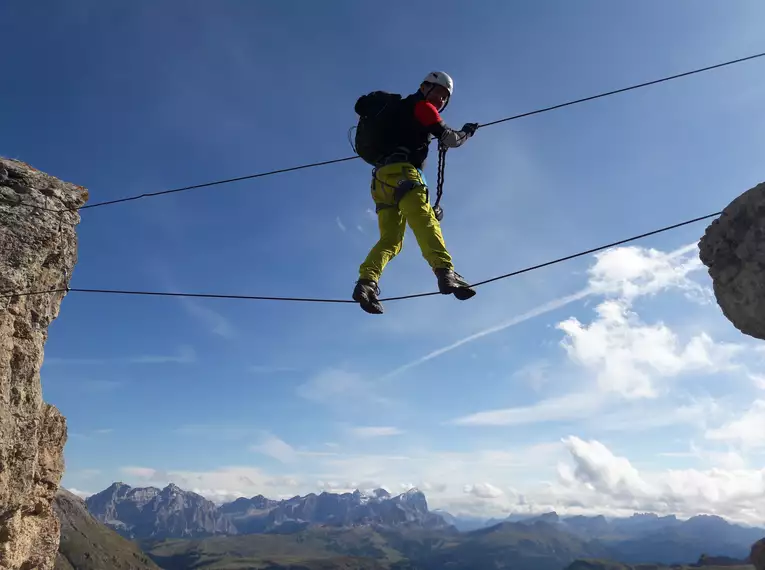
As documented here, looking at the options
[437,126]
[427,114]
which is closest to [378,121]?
[427,114]

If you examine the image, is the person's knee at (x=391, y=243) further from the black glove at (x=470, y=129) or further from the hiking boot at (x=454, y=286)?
the black glove at (x=470, y=129)

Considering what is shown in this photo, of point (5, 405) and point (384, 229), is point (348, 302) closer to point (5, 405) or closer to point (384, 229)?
point (384, 229)

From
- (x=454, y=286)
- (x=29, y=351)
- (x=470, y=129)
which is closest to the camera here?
(x=29, y=351)

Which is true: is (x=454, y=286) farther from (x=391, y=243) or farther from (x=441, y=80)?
(x=441, y=80)

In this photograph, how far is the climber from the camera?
26.3 feet

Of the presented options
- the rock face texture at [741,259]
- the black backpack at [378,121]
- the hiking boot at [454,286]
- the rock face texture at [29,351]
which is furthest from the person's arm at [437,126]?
the rock face texture at [741,259]

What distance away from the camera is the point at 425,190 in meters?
8.45

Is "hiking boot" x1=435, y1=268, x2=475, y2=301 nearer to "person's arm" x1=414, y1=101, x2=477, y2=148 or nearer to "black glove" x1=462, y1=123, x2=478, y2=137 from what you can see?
"person's arm" x1=414, y1=101, x2=477, y2=148

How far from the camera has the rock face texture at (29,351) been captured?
651 cm

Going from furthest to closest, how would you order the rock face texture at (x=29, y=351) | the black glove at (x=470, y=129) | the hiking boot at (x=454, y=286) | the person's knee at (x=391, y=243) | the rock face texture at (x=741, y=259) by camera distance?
1. the rock face texture at (x=741, y=259)
2. the person's knee at (x=391, y=243)
3. the black glove at (x=470, y=129)
4. the hiking boot at (x=454, y=286)
5. the rock face texture at (x=29, y=351)

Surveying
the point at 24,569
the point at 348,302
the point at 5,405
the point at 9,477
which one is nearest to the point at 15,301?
the point at 5,405

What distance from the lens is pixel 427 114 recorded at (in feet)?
26.2

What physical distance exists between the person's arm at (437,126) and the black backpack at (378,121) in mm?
507

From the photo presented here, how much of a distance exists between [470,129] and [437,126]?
0.62 metres
